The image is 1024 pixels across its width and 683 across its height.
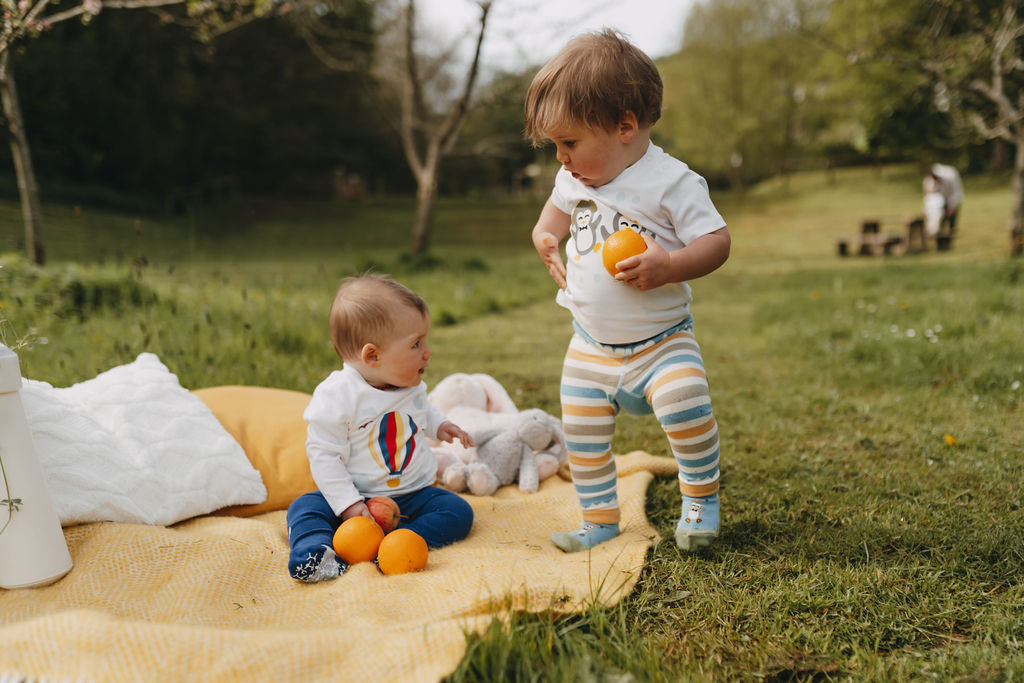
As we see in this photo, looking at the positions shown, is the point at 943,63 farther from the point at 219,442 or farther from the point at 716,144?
the point at 716,144

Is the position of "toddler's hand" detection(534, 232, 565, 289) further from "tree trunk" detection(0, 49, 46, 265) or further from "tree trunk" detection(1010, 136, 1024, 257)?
"tree trunk" detection(1010, 136, 1024, 257)

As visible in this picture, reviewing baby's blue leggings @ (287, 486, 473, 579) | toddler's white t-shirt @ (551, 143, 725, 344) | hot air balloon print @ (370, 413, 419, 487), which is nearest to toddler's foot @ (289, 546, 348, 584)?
baby's blue leggings @ (287, 486, 473, 579)

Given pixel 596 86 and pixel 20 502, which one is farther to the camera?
pixel 596 86

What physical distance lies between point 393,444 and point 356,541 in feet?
1.30

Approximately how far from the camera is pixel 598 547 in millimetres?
2533

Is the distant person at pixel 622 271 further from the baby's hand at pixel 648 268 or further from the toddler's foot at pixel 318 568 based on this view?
the toddler's foot at pixel 318 568

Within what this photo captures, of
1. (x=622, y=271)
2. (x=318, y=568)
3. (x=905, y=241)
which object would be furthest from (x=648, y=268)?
(x=905, y=241)

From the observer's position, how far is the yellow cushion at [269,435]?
298cm

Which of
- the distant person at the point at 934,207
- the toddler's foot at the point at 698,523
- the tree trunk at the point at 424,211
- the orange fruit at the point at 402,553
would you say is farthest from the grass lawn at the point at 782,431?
the distant person at the point at 934,207

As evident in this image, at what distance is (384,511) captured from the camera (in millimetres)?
2586

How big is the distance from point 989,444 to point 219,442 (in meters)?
3.39

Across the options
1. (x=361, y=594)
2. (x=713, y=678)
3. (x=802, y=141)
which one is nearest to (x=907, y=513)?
(x=713, y=678)

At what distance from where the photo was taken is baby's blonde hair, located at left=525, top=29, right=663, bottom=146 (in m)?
2.26

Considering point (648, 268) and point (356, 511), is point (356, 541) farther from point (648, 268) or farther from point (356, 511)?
point (648, 268)
